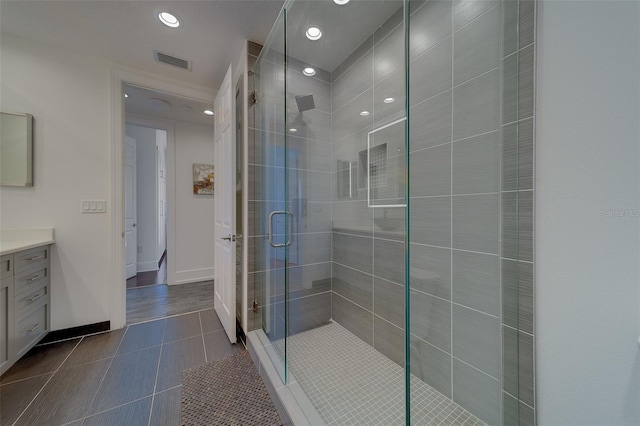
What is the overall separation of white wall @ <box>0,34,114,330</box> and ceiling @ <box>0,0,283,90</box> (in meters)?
0.19

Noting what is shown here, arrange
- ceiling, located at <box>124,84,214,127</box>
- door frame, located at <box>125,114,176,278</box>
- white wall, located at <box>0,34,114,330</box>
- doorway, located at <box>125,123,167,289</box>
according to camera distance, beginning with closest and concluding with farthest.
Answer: white wall, located at <box>0,34,114,330</box>, ceiling, located at <box>124,84,214,127</box>, door frame, located at <box>125,114,176,278</box>, doorway, located at <box>125,123,167,289</box>

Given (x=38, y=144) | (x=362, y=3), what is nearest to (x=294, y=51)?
(x=362, y=3)

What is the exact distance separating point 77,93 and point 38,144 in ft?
1.75

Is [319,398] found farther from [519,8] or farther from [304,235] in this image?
[519,8]

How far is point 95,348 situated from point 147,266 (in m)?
2.55

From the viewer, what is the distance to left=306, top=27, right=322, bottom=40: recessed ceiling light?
1666 mm

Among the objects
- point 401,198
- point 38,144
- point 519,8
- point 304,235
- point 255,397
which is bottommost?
point 255,397

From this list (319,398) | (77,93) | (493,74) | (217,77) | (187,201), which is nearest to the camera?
(493,74)

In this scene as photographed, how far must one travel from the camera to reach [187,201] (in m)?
3.49

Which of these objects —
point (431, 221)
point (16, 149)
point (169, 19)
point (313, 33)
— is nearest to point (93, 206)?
point (16, 149)

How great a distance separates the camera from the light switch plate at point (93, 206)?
6.66ft

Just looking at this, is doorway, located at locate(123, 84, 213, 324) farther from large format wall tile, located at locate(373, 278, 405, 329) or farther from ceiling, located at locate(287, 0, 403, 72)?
large format wall tile, located at locate(373, 278, 405, 329)

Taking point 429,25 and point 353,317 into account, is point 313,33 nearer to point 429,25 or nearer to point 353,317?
point 429,25

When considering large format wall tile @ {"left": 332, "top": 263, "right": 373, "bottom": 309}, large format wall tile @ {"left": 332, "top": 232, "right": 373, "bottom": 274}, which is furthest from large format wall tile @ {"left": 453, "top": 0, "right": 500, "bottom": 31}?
large format wall tile @ {"left": 332, "top": 263, "right": 373, "bottom": 309}
